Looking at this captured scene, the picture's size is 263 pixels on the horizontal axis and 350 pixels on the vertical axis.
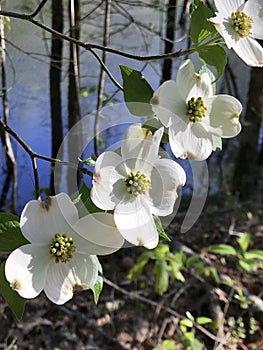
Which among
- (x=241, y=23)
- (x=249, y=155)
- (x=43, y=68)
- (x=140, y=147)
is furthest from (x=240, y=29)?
(x=249, y=155)

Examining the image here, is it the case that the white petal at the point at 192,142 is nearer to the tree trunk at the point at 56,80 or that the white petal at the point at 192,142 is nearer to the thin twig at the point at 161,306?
the tree trunk at the point at 56,80

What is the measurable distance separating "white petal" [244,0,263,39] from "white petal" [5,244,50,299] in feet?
0.65

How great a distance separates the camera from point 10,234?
27 centimetres

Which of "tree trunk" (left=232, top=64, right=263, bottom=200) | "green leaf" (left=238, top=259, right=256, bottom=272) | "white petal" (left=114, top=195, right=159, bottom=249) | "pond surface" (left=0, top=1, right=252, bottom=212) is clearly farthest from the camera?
"tree trunk" (left=232, top=64, right=263, bottom=200)

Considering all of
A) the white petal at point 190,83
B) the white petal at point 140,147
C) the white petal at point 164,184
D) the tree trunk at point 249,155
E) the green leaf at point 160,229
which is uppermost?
the white petal at point 190,83

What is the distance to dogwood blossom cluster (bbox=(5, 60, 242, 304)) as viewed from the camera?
0.25 m

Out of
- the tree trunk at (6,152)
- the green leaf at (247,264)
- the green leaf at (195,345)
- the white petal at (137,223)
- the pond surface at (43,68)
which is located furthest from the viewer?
the green leaf at (247,264)

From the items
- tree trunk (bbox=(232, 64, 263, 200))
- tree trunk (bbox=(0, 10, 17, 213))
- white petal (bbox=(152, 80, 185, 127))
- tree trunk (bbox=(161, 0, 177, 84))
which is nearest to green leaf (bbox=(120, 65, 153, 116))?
white petal (bbox=(152, 80, 185, 127))

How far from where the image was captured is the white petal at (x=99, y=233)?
0.26 metres

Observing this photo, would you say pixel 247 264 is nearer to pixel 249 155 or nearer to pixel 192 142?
pixel 249 155

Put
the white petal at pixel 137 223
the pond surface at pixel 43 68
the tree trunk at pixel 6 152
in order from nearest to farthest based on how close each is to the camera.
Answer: the white petal at pixel 137 223, the tree trunk at pixel 6 152, the pond surface at pixel 43 68

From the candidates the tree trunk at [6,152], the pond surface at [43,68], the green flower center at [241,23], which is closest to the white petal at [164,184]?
the green flower center at [241,23]

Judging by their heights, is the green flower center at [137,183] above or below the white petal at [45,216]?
above

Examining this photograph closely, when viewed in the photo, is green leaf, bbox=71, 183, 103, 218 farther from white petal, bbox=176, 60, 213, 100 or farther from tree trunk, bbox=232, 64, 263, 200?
tree trunk, bbox=232, 64, 263, 200
